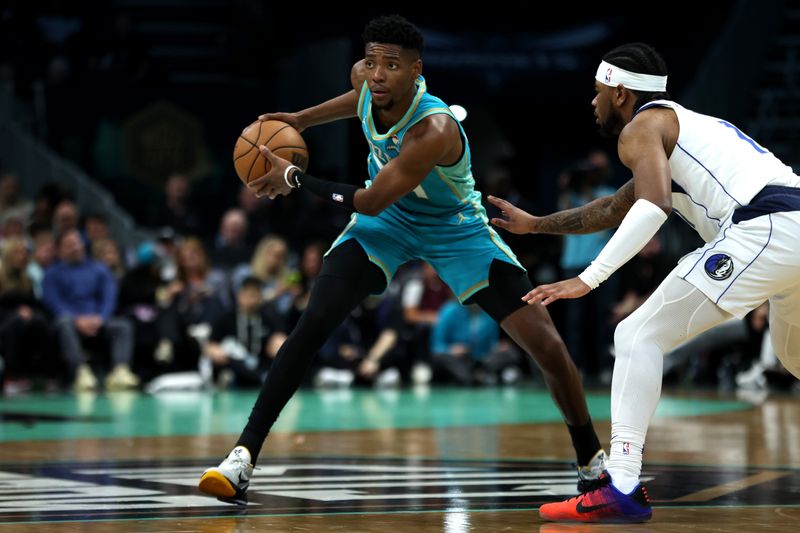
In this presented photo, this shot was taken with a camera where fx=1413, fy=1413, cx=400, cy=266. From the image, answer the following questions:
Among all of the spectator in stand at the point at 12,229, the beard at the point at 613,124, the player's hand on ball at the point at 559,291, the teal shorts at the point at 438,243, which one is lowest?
the player's hand on ball at the point at 559,291

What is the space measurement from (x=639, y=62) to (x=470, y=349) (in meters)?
9.76

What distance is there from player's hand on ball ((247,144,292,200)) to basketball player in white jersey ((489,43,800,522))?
1.30m

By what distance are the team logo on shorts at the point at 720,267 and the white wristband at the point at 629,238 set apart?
0.26m

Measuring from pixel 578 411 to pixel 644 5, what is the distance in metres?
15.3

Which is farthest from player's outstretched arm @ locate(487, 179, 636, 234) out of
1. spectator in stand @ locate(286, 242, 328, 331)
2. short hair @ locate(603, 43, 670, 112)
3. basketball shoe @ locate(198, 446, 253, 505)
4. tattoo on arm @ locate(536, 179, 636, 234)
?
spectator in stand @ locate(286, 242, 328, 331)

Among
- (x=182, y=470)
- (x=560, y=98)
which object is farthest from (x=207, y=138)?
(x=182, y=470)

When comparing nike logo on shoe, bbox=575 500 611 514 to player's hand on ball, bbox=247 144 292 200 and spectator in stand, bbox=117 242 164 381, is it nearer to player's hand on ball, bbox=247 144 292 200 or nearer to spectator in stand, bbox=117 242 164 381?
player's hand on ball, bbox=247 144 292 200

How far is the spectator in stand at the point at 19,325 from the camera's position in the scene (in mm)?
13242

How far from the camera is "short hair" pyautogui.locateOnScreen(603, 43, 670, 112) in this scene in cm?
517

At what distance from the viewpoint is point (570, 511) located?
503 cm

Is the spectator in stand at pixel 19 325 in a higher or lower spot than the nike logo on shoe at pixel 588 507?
higher

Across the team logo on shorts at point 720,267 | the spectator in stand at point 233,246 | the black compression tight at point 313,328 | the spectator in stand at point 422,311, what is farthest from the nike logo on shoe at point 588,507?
the spectator in stand at point 233,246

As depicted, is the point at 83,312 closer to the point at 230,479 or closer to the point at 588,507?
the point at 230,479

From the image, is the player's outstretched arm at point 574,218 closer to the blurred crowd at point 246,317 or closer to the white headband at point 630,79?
the white headband at point 630,79
